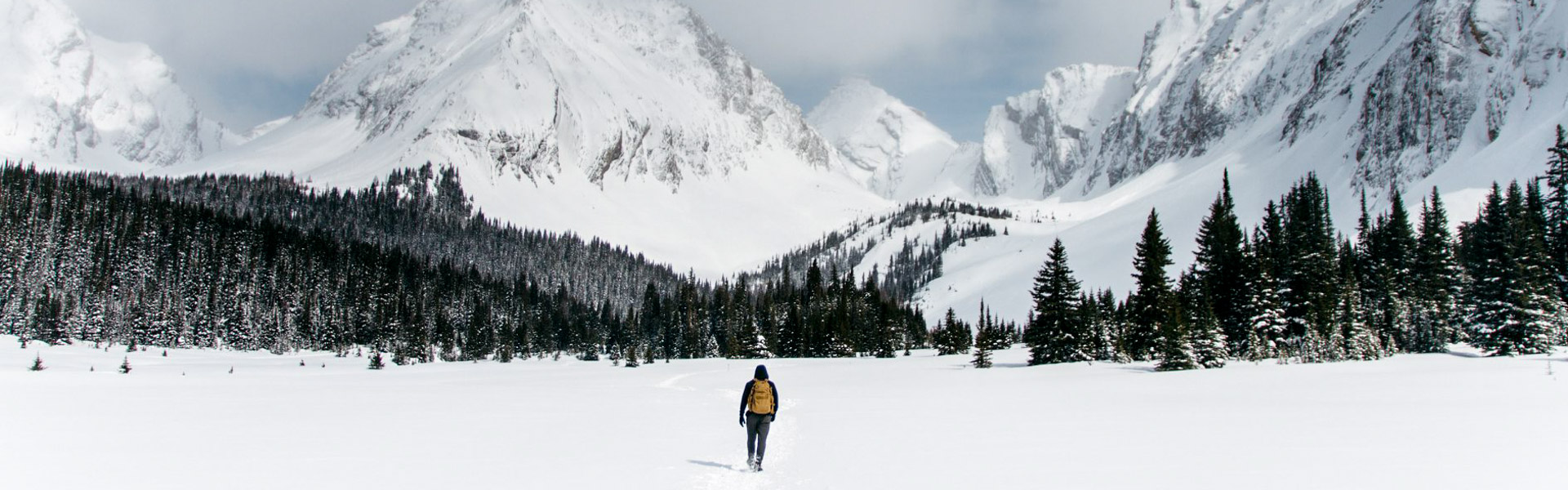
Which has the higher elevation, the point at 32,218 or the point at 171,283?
the point at 32,218

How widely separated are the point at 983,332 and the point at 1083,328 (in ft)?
21.8

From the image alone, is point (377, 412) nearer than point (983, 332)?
Yes

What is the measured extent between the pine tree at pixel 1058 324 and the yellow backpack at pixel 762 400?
4136cm

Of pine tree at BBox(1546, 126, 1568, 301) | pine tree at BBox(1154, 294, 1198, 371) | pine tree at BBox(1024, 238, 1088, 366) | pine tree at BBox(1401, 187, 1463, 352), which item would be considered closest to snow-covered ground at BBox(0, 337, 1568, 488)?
pine tree at BBox(1154, 294, 1198, 371)

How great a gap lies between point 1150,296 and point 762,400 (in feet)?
137

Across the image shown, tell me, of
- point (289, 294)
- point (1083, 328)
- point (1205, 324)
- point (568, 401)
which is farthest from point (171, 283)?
point (1205, 324)

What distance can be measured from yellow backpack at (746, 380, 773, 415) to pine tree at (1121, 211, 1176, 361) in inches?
1505

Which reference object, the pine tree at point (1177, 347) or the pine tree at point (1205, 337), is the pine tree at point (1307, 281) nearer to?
the pine tree at point (1205, 337)

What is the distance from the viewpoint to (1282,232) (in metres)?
53.5

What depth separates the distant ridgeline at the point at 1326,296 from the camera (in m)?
44.0

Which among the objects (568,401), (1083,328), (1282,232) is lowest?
(568,401)

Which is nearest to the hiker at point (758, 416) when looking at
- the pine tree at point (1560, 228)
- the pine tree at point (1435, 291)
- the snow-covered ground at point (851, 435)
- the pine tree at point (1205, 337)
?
the snow-covered ground at point (851, 435)

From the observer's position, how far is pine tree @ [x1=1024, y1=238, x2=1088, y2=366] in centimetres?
5500

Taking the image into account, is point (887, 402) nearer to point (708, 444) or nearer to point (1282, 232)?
point (708, 444)
